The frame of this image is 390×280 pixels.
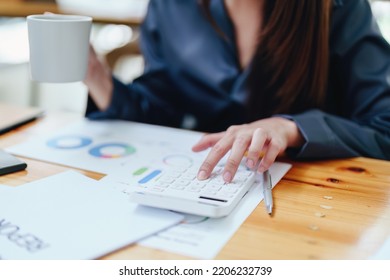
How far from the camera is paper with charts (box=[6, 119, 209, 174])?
28.8 inches

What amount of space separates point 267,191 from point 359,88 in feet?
1.39

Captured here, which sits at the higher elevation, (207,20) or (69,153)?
(207,20)

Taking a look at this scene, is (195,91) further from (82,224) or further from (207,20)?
(82,224)

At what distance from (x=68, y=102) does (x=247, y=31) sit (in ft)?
4.70

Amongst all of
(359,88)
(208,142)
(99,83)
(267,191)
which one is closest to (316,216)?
(267,191)

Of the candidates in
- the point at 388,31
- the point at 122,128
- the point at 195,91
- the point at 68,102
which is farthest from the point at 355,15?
the point at 68,102

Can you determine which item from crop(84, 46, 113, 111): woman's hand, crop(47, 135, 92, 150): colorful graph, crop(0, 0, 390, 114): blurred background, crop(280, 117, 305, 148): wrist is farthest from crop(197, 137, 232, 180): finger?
crop(0, 0, 390, 114): blurred background

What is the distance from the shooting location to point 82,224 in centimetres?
53

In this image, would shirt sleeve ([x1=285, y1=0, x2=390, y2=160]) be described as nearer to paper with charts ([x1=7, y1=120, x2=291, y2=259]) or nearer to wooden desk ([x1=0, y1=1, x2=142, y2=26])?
paper with charts ([x1=7, y1=120, x2=291, y2=259])

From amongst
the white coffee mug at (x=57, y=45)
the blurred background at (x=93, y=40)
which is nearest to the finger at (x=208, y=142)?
the white coffee mug at (x=57, y=45)

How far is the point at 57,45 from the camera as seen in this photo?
30.0 inches

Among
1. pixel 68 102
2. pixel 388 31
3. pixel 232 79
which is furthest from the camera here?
pixel 68 102

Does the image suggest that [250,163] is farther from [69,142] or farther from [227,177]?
[69,142]

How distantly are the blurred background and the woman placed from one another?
32.5 inches
